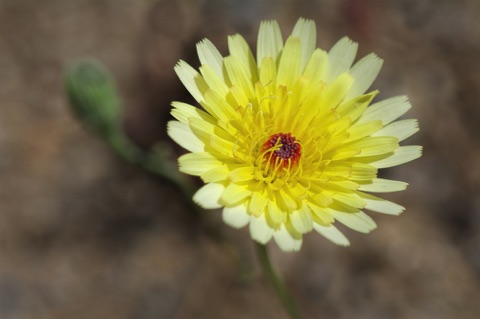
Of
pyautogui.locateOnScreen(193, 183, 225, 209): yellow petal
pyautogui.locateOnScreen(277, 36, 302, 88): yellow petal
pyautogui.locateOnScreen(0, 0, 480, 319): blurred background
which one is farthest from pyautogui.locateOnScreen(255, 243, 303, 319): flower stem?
pyautogui.locateOnScreen(0, 0, 480, 319): blurred background

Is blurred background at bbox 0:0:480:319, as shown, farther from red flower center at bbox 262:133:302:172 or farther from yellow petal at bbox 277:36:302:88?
Answer: yellow petal at bbox 277:36:302:88

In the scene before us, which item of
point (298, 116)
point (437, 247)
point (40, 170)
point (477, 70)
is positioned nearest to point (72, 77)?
point (40, 170)

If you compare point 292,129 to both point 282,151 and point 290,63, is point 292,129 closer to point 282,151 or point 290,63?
point 282,151

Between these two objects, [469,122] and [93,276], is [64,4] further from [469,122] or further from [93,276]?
[469,122]

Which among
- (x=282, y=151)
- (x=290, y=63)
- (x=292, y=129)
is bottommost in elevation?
(x=282, y=151)

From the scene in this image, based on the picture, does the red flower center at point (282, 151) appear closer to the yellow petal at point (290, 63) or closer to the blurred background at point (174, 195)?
the yellow petal at point (290, 63)

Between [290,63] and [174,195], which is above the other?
[174,195]

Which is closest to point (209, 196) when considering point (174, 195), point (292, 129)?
point (292, 129)
